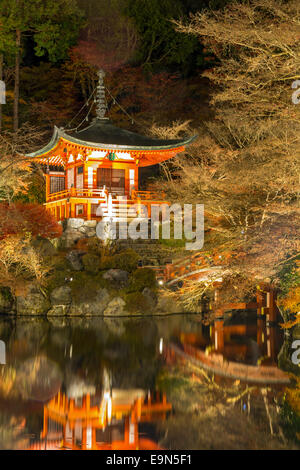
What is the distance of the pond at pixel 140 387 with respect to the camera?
8.63 m

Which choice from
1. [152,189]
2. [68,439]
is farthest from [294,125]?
[152,189]

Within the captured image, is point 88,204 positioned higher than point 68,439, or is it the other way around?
point 88,204

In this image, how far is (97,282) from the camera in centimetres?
2134

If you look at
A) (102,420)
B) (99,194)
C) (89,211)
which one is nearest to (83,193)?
(99,194)

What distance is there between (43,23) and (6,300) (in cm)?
1671

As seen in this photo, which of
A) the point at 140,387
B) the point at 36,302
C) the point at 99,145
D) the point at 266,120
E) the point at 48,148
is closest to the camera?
the point at 140,387

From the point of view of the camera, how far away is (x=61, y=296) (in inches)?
835

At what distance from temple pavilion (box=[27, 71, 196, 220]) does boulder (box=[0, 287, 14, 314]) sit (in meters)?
4.81

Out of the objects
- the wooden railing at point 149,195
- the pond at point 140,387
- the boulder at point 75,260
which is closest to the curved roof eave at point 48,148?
the wooden railing at point 149,195

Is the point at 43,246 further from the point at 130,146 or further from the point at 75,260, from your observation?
the point at 130,146

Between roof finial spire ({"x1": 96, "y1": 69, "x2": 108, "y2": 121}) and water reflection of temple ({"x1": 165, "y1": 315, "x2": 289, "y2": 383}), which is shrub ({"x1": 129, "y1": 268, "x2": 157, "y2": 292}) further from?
roof finial spire ({"x1": 96, "y1": 69, "x2": 108, "y2": 121})

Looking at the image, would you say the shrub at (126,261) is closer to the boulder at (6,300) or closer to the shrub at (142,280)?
the shrub at (142,280)
